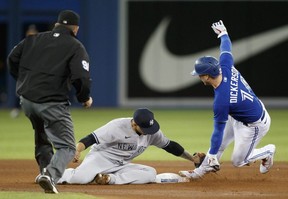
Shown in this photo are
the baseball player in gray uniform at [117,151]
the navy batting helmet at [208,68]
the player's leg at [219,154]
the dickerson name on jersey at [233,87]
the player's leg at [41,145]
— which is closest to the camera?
the player's leg at [41,145]

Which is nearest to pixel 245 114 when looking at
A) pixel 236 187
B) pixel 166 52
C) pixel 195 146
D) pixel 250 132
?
pixel 250 132

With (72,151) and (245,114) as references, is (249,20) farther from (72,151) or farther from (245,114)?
(72,151)

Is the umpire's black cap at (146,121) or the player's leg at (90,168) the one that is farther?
the player's leg at (90,168)

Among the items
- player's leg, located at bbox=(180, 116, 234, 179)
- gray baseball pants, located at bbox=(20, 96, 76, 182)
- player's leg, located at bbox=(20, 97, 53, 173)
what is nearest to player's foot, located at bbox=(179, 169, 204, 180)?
player's leg, located at bbox=(180, 116, 234, 179)

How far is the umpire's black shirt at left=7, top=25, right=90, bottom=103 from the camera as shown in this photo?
→ 795cm

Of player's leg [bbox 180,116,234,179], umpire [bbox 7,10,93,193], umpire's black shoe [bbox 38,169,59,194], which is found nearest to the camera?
umpire's black shoe [bbox 38,169,59,194]

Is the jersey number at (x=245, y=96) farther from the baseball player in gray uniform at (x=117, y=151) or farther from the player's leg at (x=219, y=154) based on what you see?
the baseball player in gray uniform at (x=117, y=151)

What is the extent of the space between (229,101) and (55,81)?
85.3 inches

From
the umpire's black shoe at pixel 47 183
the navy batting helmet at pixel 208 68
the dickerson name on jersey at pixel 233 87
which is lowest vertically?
the umpire's black shoe at pixel 47 183

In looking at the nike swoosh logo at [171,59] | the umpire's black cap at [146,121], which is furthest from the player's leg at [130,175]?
the nike swoosh logo at [171,59]

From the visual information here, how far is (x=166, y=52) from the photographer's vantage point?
73.4ft

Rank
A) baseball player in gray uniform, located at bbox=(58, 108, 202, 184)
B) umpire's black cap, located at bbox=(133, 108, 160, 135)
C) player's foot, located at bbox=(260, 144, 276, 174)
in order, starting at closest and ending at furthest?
umpire's black cap, located at bbox=(133, 108, 160, 135)
baseball player in gray uniform, located at bbox=(58, 108, 202, 184)
player's foot, located at bbox=(260, 144, 276, 174)

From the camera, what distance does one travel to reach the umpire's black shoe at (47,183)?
7.77 meters

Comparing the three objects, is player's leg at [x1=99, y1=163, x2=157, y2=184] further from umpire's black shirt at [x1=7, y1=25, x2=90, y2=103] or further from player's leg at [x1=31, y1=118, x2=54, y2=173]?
umpire's black shirt at [x1=7, y1=25, x2=90, y2=103]
